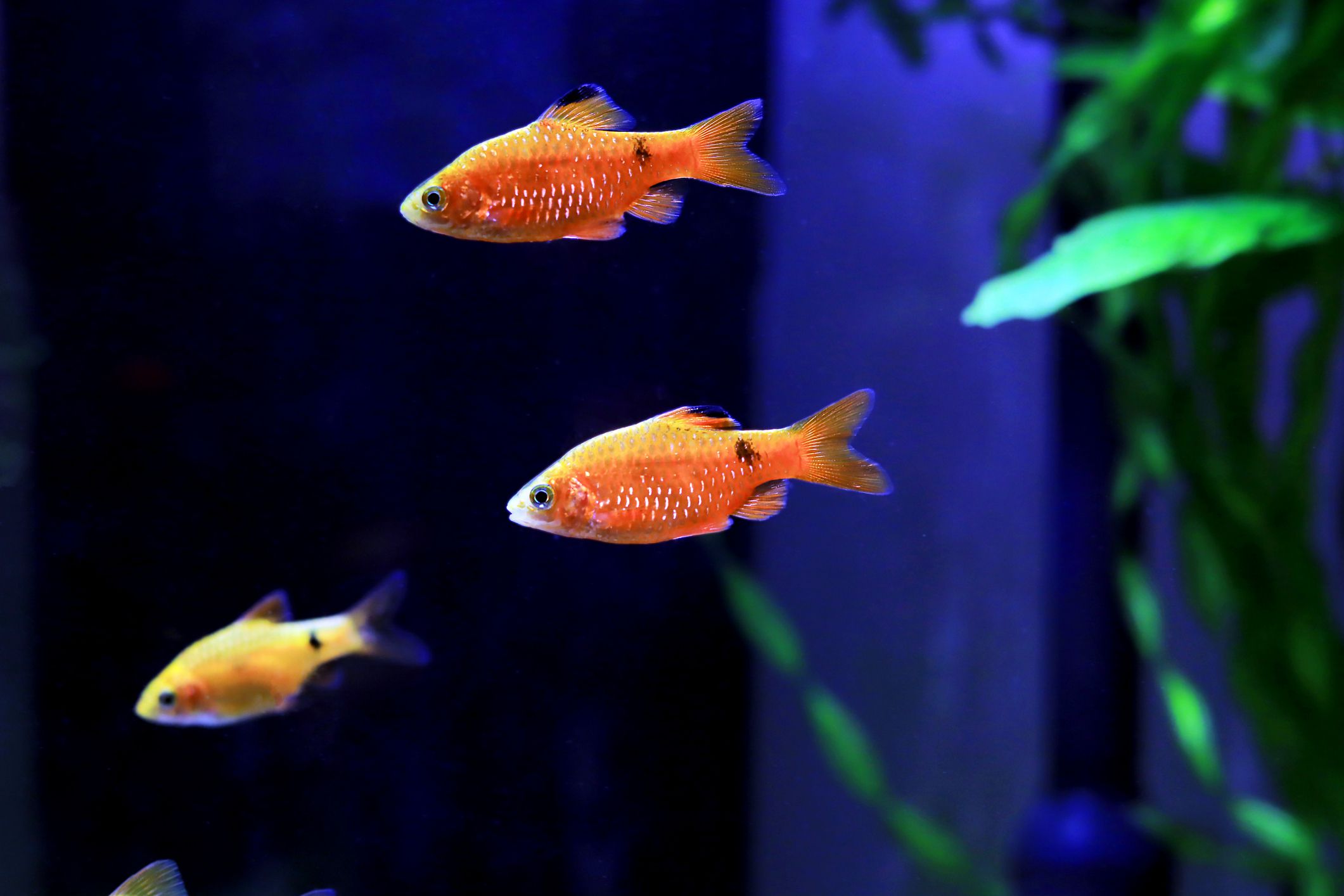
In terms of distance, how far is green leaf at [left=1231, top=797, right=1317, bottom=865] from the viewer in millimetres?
2375

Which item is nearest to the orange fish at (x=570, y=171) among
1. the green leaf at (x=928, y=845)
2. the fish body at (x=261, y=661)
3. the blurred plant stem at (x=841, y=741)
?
the fish body at (x=261, y=661)

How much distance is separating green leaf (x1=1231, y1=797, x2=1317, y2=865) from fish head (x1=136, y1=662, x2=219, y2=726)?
2559 millimetres

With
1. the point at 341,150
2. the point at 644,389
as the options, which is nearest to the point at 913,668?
the point at 644,389

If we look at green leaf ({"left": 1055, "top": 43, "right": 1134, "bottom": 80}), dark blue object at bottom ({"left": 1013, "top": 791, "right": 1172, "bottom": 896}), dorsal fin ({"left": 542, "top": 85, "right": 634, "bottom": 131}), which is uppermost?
green leaf ({"left": 1055, "top": 43, "right": 1134, "bottom": 80})

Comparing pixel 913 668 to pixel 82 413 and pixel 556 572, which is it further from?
pixel 82 413

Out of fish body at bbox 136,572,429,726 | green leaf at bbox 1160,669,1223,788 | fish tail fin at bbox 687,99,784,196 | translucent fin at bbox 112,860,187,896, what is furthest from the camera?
green leaf at bbox 1160,669,1223,788

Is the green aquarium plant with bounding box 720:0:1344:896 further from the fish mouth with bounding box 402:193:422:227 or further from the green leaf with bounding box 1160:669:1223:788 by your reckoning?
the fish mouth with bounding box 402:193:422:227

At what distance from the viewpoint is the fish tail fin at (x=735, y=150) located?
41.4 inches

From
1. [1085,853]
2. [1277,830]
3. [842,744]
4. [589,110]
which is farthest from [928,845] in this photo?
[589,110]

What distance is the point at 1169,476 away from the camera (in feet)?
7.85

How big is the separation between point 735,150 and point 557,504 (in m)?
0.46

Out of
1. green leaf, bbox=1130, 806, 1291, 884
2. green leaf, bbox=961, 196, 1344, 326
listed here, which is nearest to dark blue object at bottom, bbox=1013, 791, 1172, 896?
green leaf, bbox=1130, 806, 1291, 884

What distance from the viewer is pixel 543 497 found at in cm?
111

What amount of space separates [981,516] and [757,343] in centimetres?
113
